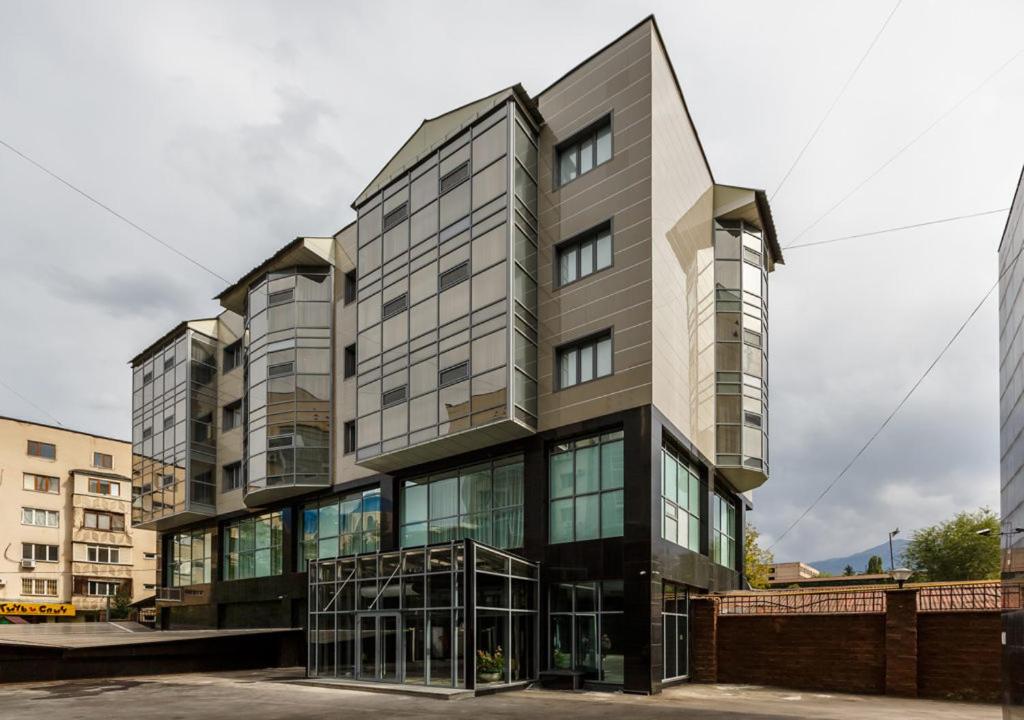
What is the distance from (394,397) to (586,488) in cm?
866

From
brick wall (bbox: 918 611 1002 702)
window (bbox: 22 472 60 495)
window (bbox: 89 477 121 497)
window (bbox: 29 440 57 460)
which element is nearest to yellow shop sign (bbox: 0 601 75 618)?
window (bbox: 22 472 60 495)

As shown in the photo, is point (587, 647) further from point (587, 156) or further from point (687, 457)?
point (587, 156)

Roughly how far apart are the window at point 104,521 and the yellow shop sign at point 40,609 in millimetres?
6570

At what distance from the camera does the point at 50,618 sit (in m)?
66.1

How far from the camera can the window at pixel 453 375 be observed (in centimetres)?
2928

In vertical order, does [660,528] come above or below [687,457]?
below

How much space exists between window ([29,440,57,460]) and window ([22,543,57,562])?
7.17 meters

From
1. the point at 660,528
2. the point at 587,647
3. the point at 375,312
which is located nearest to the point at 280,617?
the point at 375,312

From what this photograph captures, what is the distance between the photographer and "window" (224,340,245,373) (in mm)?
47812

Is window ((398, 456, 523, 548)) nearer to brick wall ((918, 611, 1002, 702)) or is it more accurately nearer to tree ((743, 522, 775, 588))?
brick wall ((918, 611, 1002, 702))

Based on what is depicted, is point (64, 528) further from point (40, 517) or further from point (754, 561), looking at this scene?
point (754, 561)

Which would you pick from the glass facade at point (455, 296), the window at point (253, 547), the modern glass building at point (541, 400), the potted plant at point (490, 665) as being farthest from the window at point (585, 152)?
the window at point (253, 547)

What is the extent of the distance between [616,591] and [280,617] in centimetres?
2135

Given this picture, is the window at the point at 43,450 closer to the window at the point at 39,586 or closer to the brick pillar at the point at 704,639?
the window at the point at 39,586
